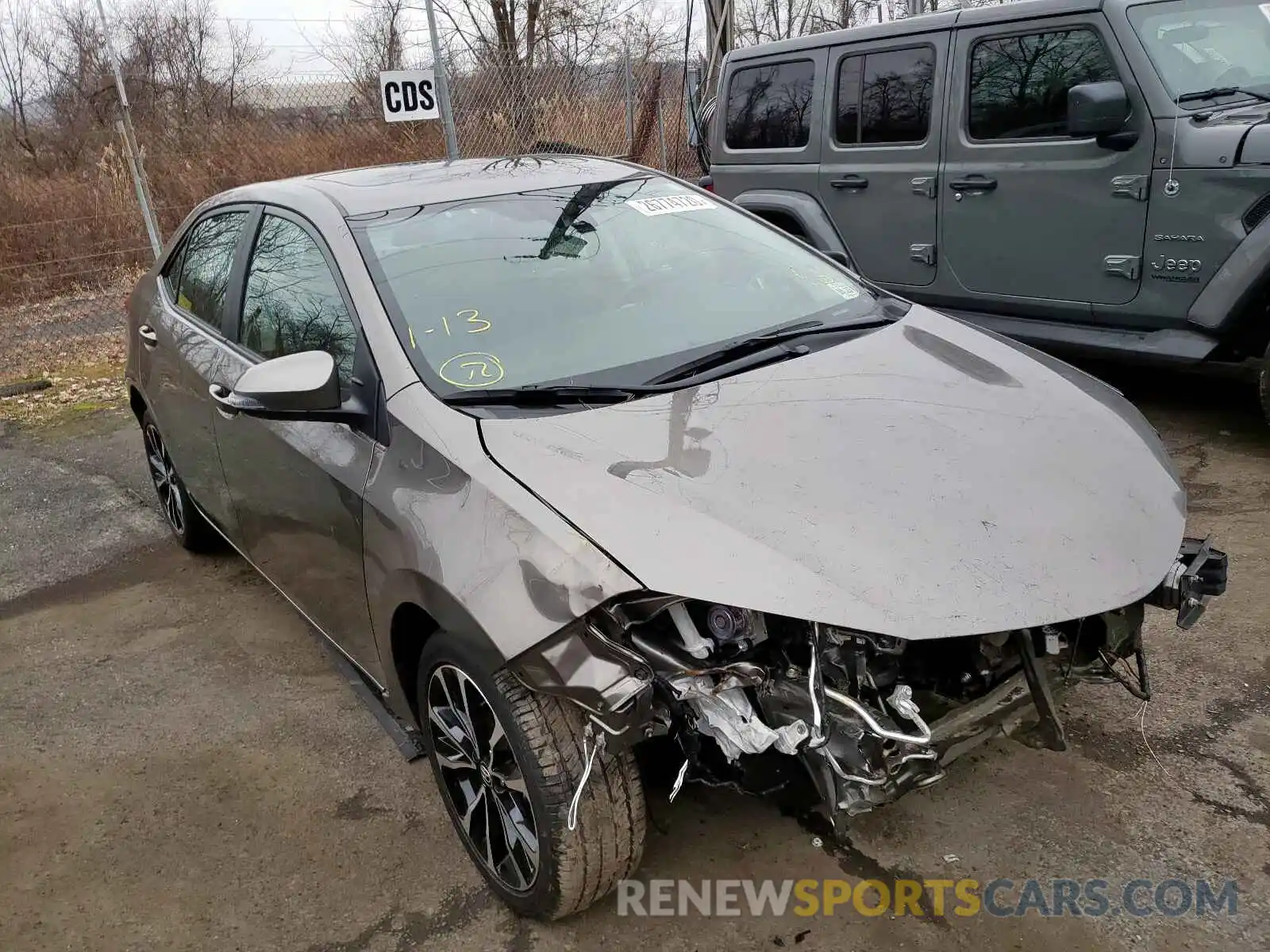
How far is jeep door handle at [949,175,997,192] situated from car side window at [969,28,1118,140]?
22 cm

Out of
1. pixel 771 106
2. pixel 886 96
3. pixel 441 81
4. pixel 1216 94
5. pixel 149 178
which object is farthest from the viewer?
pixel 149 178

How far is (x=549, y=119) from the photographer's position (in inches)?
407

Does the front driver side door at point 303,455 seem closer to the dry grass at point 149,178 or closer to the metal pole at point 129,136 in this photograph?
the metal pole at point 129,136

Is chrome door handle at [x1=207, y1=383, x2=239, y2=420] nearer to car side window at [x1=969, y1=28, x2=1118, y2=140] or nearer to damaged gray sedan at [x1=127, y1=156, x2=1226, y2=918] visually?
damaged gray sedan at [x1=127, y1=156, x2=1226, y2=918]

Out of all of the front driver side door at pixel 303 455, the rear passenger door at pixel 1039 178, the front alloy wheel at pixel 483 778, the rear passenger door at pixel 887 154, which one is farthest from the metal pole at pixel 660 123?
the front alloy wheel at pixel 483 778

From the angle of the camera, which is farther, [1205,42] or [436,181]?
[1205,42]

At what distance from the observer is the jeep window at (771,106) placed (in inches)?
249

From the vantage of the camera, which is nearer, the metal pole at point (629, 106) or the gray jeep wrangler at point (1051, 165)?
the gray jeep wrangler at point (1051, 165)

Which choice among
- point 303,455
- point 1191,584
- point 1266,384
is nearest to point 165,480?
point 303,455

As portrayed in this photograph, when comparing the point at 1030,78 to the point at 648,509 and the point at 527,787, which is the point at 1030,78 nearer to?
the point at 648,509

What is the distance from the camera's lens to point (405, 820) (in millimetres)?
2812

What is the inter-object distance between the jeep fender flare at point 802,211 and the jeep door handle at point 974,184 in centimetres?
76

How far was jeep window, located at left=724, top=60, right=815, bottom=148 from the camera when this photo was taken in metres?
6.33

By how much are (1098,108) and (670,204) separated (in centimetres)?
245
